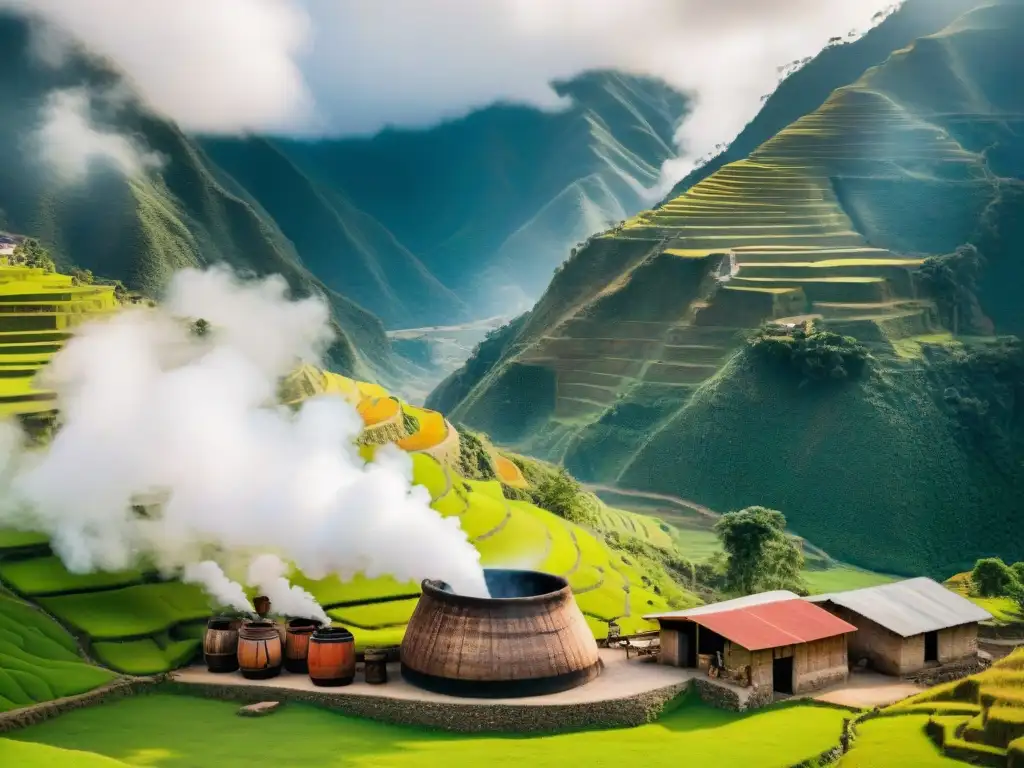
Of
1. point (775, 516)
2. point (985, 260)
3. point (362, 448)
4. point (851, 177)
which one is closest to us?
point (362, 448)

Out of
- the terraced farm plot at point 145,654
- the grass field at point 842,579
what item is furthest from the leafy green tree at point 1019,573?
the terraced farm plot at point 145,654

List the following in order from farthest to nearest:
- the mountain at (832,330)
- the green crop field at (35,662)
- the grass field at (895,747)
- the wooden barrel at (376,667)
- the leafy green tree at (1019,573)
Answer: the mountain at (832,330) → the leafy green tree at (1019,573) → the wooden barrel at (376,667) → the green crop field at (35,662) → the grass field at (895,747)

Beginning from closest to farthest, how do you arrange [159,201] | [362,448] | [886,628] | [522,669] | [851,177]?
[522,669], [886,628], [362,448], [851,177], [159,201]

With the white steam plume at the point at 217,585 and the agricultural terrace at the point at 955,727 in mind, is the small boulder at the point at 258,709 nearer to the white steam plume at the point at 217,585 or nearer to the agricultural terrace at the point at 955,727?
the white steam plume at the point at 217,585

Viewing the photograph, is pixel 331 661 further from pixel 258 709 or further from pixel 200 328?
pixel 200 328

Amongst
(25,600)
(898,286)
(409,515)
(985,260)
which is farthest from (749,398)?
(25,600)

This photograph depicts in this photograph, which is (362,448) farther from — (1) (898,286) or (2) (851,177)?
(2) (851,177)
